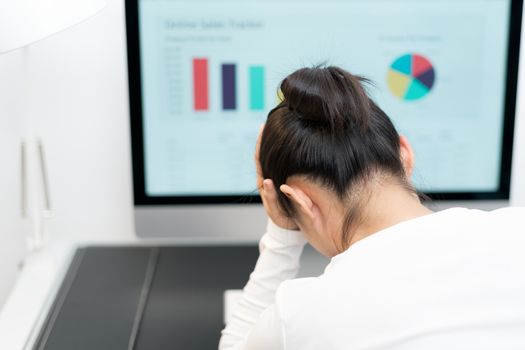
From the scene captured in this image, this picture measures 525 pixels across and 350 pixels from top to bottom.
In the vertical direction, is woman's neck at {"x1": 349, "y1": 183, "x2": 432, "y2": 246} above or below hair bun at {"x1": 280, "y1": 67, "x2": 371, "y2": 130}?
below

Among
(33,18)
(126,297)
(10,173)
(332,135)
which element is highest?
(33,18)

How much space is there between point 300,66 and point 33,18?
377 millimetres

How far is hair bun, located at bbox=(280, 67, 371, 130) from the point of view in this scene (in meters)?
0.79

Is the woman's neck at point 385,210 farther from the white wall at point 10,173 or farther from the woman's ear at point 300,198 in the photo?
the white wall at point 10,173

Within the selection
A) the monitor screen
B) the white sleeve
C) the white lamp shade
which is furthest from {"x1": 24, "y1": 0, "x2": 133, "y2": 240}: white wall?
the white sleeve

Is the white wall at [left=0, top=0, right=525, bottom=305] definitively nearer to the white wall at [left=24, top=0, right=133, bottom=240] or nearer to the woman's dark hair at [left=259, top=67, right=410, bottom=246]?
the white wall at [left=24, top=0, right=133, bottom=240]

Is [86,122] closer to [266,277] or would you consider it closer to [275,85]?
[275,85]

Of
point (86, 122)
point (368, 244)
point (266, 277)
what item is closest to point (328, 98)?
point (368, 244)

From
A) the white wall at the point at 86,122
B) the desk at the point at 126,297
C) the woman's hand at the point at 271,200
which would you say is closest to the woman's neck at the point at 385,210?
the woman's hand at the point at 271,200

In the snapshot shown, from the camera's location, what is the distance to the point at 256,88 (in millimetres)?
1113

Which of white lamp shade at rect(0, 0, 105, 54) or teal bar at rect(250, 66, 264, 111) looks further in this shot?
teal bar at rect(250, 66, 264, 111)

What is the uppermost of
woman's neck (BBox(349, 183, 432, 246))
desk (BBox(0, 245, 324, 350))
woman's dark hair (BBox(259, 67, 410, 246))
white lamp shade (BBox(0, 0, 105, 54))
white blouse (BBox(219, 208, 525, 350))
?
white lamp shade (BBox(0, 0, 105, 54))

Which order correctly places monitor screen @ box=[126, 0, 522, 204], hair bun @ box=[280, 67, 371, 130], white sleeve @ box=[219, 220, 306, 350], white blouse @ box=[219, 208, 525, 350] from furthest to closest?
1. monitor screen @ box=[126, 0, 522, 204]
2. white sleeve @ box=[219, 220, 306, 350]
3. hair bun @ box=[280, 67, 371, 130]
4. white blouse @ box=[219, 208, 525, 350]

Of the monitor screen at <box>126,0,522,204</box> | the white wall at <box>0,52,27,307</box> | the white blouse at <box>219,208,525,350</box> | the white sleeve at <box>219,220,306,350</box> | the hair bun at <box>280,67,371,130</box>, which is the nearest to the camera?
the white blouse at <box>219,208,525,350</box>
